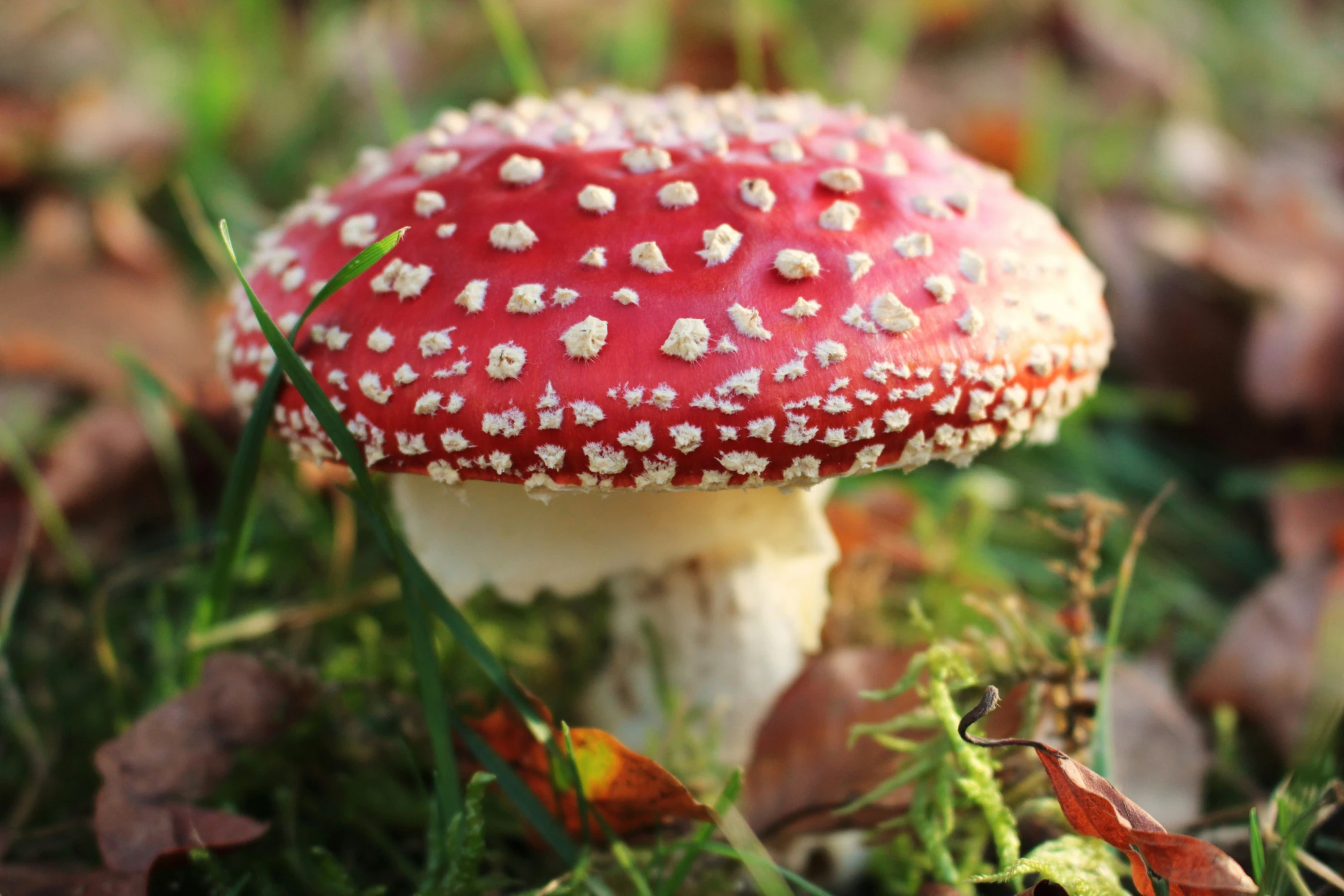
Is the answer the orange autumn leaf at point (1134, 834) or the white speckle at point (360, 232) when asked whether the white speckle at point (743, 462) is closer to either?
the orange autumn leaf at point (1134, 834)

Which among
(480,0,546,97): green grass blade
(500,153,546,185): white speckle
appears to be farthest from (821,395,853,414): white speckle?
(480,0,546,97): green grass blade

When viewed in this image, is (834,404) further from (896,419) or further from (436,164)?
(436,164)

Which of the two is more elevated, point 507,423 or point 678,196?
point 678,196

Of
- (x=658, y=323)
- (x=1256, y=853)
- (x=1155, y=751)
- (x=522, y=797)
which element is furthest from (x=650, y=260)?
(x=1155, y=751)

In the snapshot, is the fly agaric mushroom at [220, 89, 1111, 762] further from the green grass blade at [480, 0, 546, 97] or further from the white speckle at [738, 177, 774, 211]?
the green grass blade at [480, 0, 546, 97]

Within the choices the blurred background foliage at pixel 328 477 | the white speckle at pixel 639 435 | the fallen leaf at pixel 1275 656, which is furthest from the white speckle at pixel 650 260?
the fallen leaf at pixel 1275 656

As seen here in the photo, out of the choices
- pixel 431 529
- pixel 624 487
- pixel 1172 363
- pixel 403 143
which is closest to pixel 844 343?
pixel 624 487

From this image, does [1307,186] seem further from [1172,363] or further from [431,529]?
[431,529]
